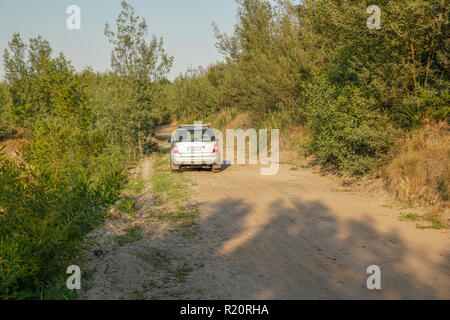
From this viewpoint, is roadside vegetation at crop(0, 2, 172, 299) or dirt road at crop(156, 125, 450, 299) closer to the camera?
roadside vegetation at crop(0, 2, 172, 299)

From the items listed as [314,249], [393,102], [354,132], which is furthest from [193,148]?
[314,249]

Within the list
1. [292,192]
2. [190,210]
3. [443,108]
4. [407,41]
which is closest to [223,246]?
[190,210]

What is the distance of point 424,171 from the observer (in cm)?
759

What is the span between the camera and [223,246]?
5582 millimetres

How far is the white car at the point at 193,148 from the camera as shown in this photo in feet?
44.7

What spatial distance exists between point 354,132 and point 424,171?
2.35m

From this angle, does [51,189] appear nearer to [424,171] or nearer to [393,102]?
[424,171]

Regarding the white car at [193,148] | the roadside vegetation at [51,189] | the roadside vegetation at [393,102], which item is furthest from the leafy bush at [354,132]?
the roadside vegetation at [51,189]

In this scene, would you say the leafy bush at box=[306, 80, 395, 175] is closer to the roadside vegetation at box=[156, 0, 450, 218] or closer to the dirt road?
the roadside vegetation at box=[156, 0, 450, 218]

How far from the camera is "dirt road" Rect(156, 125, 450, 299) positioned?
4.02 meters

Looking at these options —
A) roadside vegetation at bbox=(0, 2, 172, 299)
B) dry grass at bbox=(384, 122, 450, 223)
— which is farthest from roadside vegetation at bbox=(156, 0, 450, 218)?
roadside vegetation at bbox=(0, 2, 172, 299)

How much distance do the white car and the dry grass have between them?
22.1 feet

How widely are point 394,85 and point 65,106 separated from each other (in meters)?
8.68

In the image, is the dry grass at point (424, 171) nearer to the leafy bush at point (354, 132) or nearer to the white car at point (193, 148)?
the leafy bush at point (354, 132)
